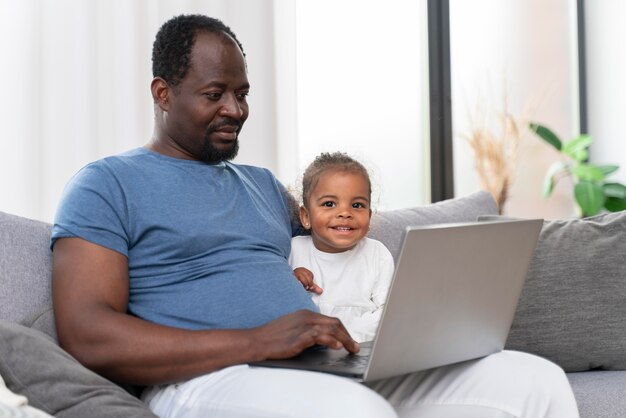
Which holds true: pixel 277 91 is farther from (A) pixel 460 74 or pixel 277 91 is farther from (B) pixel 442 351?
(B) pixel 442 351

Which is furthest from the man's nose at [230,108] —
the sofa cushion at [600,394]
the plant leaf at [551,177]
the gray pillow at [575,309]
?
the plant leaf at [551,177]

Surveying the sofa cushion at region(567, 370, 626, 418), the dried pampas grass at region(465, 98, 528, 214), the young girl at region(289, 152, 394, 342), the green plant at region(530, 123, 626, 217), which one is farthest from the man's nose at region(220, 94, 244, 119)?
the green plant at region(530, 123, 626, 217)

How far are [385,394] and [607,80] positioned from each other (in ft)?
13.0

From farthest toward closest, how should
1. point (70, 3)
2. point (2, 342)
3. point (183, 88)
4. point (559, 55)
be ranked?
point (559, 55)
point (70, 3)
point (183, 88)
point (2, 342)

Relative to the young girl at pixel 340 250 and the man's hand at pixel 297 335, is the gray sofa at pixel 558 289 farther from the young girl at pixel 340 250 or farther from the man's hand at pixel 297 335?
the man's hand at pixel 297 335

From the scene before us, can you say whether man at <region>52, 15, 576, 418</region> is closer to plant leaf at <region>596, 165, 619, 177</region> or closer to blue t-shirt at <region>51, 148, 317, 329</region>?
blue t-shirt at <region>51, 148, 317, 329</region>

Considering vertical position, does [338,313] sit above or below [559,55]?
below

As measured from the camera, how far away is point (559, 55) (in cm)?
514

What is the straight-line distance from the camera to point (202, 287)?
5.50 ft

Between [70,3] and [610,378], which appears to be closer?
[610,378]

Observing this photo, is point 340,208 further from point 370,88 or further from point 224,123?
point 370,88

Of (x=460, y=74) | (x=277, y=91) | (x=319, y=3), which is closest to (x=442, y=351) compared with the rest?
(x=277, y=91)

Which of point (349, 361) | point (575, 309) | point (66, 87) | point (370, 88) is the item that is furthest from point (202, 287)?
point (370, 88)

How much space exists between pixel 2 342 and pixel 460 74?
3.66m
